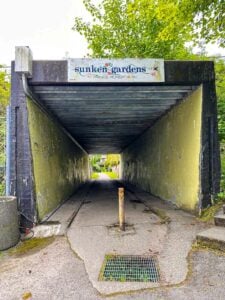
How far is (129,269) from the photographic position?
382 cm

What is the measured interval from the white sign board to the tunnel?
120 mm

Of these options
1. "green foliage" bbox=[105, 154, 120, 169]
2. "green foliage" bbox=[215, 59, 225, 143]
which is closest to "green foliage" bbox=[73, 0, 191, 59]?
"green foliage" bbox=[215, 59, 225, 143]

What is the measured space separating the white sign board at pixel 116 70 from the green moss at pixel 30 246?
344 centimetres

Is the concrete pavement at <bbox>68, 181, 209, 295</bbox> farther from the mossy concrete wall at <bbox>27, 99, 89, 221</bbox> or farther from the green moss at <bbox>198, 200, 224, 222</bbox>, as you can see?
the mossy concrete wall at <bbox>27, 99, 89, 221</bbox>

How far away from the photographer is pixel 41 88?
6.44 metres

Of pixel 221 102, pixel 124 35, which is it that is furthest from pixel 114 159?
pixel 221 102

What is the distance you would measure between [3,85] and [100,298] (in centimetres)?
1295

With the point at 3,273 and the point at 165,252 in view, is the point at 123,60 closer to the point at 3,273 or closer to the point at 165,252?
the point at 165,252

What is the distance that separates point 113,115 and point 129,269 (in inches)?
249

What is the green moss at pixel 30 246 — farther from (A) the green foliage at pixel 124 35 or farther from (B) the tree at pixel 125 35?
(A) the green foliage at pixel 124 35

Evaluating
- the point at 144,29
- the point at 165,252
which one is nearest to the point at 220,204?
the point at 165,252

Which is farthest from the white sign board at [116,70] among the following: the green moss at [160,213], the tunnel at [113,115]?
the green moss at [160,213]

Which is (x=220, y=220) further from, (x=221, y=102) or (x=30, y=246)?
(x=221, y=102)

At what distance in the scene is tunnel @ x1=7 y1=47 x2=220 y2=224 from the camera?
6004mm
